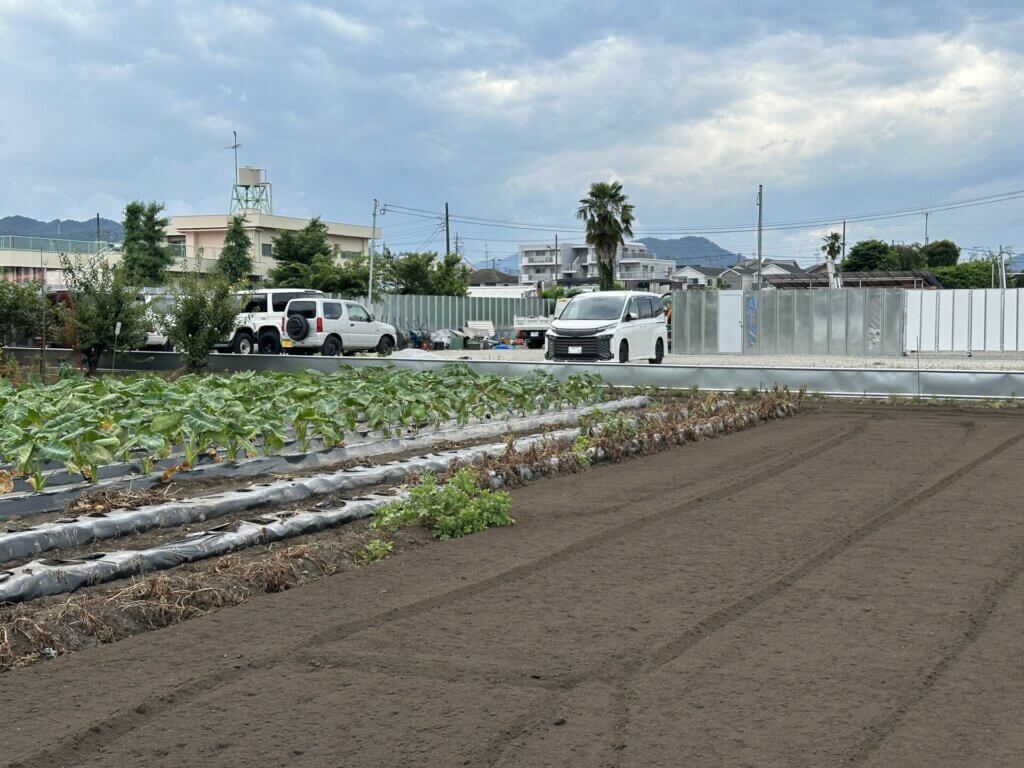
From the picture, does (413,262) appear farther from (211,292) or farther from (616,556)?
(616,556)

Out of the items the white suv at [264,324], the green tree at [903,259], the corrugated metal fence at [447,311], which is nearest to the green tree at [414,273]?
the corrugated metal fence at [447,311]

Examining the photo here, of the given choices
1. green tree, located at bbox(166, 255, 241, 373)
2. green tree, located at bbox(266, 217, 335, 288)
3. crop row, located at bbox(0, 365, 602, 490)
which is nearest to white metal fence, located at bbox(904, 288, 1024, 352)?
crop row, located at bbox(0, 365, 602, 490)

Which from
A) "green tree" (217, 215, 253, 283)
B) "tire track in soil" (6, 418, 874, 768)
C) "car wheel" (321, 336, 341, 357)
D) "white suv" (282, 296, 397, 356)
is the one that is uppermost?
"green tree" (217, 215, 253, 283)

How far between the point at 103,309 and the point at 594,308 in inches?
404

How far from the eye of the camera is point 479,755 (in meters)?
3.79

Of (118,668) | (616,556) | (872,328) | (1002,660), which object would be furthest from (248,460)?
(872,328)

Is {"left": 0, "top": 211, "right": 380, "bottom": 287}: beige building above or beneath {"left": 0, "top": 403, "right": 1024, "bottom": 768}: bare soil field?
above

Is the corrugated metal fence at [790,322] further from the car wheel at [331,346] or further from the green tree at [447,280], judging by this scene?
the green tree at [447,280]

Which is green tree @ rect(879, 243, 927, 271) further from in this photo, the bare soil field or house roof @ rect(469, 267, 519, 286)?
the bare soil field

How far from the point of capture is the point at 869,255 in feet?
272

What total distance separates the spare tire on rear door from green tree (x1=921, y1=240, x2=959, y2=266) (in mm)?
69998

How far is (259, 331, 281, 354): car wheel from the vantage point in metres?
27.9

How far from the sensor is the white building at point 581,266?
119938 mm

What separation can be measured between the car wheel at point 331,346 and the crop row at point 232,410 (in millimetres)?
11903
